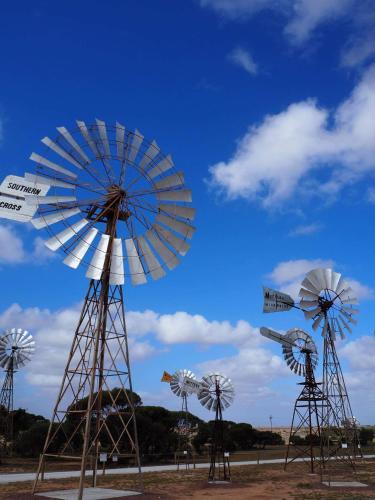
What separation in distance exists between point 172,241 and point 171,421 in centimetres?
3989

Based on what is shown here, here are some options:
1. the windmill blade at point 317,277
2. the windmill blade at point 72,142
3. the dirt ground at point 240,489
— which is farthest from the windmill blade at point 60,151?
the windmill blade at point 317,277

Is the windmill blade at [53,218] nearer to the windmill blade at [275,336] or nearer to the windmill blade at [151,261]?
the windmill blade at [151,261]

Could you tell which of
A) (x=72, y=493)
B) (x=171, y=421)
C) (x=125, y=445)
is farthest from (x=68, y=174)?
(x=171, y=421)

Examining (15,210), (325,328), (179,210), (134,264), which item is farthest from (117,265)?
(325,328)

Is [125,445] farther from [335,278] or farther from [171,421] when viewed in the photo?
[335,278]

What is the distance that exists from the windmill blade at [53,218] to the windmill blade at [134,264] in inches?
92.9

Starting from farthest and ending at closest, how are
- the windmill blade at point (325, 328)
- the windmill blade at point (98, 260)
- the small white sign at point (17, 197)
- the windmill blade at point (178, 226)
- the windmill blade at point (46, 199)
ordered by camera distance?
the windmill blade at point (325, 328) < the windmill blade at point (178, 226) < the windmill blade at point (98, 260) < the windmill blade at point (46, 199) < the small white sign at point (17, 197)

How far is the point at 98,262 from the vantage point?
60.1 feet

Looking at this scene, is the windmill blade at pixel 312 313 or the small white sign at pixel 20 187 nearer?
the small white sign at pixel 20 187

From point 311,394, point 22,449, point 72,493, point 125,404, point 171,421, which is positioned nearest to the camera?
point 72,493

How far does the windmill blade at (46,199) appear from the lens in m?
17.0

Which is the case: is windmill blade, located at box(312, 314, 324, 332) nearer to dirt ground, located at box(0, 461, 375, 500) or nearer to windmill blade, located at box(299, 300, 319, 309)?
windmill blade, located at box(299, 300, 319, 309)

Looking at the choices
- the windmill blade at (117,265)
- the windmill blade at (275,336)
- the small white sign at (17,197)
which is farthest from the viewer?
the windmill blade at (275,336)

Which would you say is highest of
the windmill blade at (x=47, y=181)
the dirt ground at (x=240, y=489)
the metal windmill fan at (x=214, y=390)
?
the windmill blade at (x=47, y=181)
